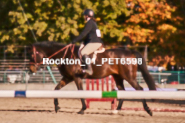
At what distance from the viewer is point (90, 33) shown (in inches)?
456

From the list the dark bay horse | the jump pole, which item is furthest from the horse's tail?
the jump pole

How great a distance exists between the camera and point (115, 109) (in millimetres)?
11594

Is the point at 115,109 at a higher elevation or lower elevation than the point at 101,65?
lower

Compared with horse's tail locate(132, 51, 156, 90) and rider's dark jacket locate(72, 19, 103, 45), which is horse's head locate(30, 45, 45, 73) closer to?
rider's dark jacket locate(72, 19, 103, 45)

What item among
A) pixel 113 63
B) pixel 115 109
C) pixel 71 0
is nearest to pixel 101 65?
pixel 113 63

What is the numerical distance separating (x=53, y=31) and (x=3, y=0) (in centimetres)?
465

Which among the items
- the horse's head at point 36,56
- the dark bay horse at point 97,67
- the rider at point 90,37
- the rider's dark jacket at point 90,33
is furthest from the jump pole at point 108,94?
the horse's head at point 36,56

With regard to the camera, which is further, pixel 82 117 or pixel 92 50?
pixel 92 50

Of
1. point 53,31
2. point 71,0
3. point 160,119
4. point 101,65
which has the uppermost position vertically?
point 71,0

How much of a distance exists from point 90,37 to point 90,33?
11 centimetres

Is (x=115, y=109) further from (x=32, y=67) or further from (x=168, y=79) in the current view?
(x=168, y=79)

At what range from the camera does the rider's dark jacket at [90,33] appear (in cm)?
1135

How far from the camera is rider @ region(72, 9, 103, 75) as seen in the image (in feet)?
37.3

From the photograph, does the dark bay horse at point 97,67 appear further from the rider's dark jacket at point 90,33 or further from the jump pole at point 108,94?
the jump pole at point 108,94
